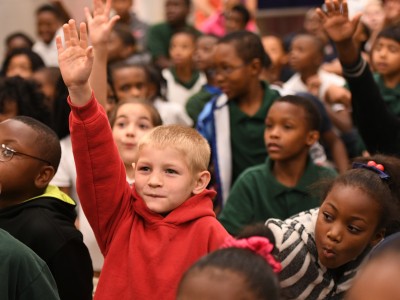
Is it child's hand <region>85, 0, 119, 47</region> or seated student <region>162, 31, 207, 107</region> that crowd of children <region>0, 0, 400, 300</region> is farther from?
seated student <region>162, 31, 207, 107</region>

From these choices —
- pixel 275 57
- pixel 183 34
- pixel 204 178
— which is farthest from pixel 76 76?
pixel 275 57

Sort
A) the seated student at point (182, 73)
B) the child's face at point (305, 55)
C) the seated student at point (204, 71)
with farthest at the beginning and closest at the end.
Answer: the seated student at point (182, 73), the child's face at point (305, 55), the seated student at point (204, 71)

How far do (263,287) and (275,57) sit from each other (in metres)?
6.51

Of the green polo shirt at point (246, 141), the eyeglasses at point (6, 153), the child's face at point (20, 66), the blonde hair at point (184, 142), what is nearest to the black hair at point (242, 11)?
the child's face at point (20, 66)

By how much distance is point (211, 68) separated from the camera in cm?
704

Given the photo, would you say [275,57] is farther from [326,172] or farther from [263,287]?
[263,287]

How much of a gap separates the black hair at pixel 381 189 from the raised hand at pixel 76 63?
39.0 inches

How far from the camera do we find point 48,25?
346 inches

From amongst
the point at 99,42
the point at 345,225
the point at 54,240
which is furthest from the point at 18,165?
the point at 345,225

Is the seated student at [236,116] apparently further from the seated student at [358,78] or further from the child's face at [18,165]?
the child's face at [18,165]

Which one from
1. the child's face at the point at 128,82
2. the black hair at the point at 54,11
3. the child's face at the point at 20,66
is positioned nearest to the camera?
the child's face at the point at 128,82

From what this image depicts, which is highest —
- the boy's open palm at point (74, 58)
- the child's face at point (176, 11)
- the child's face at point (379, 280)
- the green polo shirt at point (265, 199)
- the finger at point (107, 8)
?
the finger at point (107, 8)

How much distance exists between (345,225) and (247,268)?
0.87m

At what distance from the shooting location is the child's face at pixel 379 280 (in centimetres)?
185
